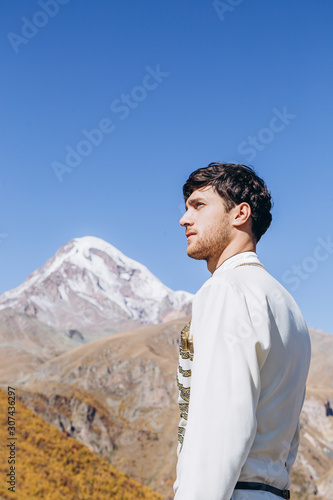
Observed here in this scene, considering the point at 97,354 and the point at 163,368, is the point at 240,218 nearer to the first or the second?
the point at 163,368

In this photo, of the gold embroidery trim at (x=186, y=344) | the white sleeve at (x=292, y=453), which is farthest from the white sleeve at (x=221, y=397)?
the white sleeve at (x=292, y=453)

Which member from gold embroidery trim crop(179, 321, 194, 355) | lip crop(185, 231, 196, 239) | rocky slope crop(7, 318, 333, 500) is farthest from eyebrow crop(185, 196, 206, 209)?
rocky slope crop(7, 318, 333, 500)

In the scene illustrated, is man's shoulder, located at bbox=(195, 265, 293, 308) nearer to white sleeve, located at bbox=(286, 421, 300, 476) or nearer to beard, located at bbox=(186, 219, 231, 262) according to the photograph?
beard, located at bbox=(186, 219, 231, 262)

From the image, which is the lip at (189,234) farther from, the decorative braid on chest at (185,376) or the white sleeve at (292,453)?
the white sleeve at (292,453)

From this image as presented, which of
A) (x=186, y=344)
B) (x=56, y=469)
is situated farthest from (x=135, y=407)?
(x=186, y=344)

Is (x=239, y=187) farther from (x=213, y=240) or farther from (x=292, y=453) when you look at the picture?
(x=292, y=453)

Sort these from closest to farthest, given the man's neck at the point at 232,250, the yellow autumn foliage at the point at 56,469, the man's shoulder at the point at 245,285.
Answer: the man's shoulder at the point at 245,285, the man's neck at the point at 232,250, the yellow autumn foliage at the point at 56,469

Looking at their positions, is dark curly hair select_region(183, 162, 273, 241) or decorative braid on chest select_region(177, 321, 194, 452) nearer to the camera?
decorative braid on chest select_region(177, 321, 194, 452)

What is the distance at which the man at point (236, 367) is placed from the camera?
54.3 inches

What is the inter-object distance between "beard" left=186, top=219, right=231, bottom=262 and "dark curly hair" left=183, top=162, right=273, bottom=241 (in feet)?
0.30

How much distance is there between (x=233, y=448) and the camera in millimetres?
1372

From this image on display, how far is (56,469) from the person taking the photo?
15.7m

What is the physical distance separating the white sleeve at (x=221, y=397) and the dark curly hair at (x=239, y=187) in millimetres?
504

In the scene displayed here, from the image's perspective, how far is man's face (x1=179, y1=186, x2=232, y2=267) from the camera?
6.25ft
